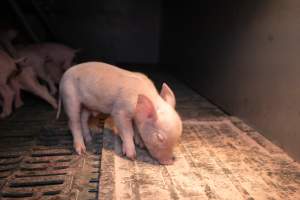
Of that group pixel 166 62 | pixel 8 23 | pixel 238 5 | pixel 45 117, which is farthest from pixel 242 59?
pixel 8 23

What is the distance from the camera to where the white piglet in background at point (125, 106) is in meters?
2.72

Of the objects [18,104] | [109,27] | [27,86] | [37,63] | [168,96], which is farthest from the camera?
[109,27]

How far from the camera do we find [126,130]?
2963 millimetres

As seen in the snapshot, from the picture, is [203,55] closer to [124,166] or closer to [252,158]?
[252,158]

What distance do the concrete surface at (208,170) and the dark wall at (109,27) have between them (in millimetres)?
4674

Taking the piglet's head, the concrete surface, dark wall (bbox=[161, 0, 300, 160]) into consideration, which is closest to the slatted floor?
the concrete surface

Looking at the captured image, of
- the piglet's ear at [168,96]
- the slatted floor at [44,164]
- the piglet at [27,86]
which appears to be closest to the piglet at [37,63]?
the piglet at [27,86]

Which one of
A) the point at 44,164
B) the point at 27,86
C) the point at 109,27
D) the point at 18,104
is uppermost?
the point at 109,27

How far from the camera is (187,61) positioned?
6098mm

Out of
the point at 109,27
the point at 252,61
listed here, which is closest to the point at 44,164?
the point at 252,61

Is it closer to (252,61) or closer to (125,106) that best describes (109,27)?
(252,61)

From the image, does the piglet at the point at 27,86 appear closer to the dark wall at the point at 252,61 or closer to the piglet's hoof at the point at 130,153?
the piglet's hoof at the point at 130,153

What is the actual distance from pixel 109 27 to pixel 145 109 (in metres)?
5.43

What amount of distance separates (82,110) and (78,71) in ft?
1.43
